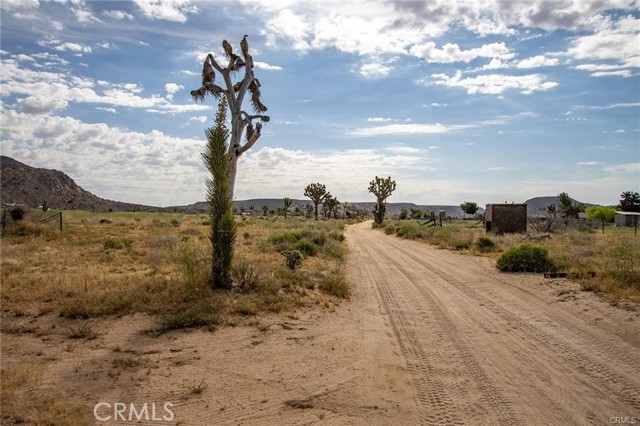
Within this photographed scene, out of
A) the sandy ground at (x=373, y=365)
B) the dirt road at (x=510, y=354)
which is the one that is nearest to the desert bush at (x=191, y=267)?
the sandy ground at (x=373, y=365)

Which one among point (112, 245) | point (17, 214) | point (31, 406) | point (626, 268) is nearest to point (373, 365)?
point (31, 406)

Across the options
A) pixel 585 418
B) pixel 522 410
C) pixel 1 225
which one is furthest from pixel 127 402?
pixel 1 225

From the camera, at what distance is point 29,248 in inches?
678

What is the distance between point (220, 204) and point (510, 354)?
661 centimetres

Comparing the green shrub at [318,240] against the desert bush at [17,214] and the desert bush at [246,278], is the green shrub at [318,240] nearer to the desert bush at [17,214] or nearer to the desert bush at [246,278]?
the desert bush at [246,278]

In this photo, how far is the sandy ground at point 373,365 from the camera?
192 inches

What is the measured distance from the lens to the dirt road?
4.86m

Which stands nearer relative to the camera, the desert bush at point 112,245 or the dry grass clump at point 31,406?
the dry grass clump at point 31,406

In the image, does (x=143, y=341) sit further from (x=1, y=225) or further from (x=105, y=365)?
(x=1, y=225)
